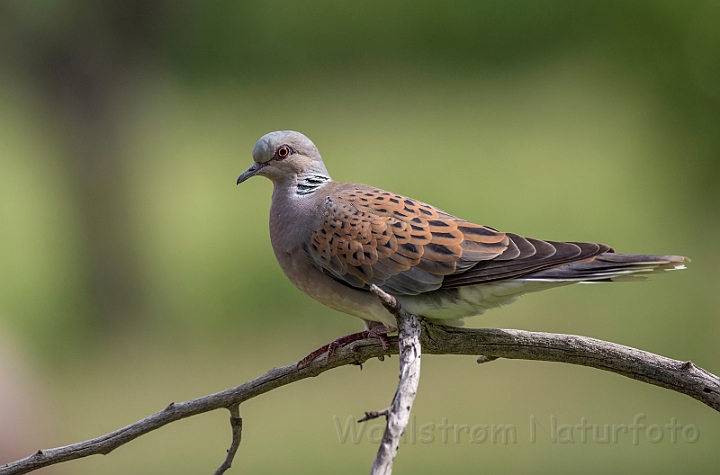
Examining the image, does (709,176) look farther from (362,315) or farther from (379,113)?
(362,315)

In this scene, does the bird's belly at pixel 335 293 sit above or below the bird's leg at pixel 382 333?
above

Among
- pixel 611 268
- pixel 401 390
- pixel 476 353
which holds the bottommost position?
pixel 401 390

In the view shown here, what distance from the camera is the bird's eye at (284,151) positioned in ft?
4.86

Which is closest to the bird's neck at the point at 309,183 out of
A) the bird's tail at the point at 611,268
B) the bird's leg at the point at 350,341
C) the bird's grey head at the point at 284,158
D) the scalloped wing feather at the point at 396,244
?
the bird's grey head at the point at 284,158

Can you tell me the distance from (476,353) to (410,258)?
19 cm

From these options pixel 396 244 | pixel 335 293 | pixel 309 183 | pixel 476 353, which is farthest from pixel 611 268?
pixel 309 183

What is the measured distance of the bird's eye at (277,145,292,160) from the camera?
4.86ft

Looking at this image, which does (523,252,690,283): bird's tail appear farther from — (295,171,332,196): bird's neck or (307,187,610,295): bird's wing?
(295,171,332,196): bird's neck

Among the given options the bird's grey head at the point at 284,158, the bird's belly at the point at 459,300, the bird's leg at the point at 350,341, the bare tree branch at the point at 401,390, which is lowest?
the bare tree branch at the point at 401,390

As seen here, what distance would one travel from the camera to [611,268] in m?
1.08

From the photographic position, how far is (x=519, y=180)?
4949mm

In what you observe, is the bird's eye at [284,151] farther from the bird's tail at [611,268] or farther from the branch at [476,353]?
the bird's tail at [611,268]

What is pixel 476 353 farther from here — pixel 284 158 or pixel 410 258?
pixel 284 158

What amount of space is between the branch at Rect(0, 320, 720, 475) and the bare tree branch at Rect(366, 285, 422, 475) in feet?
0.54
